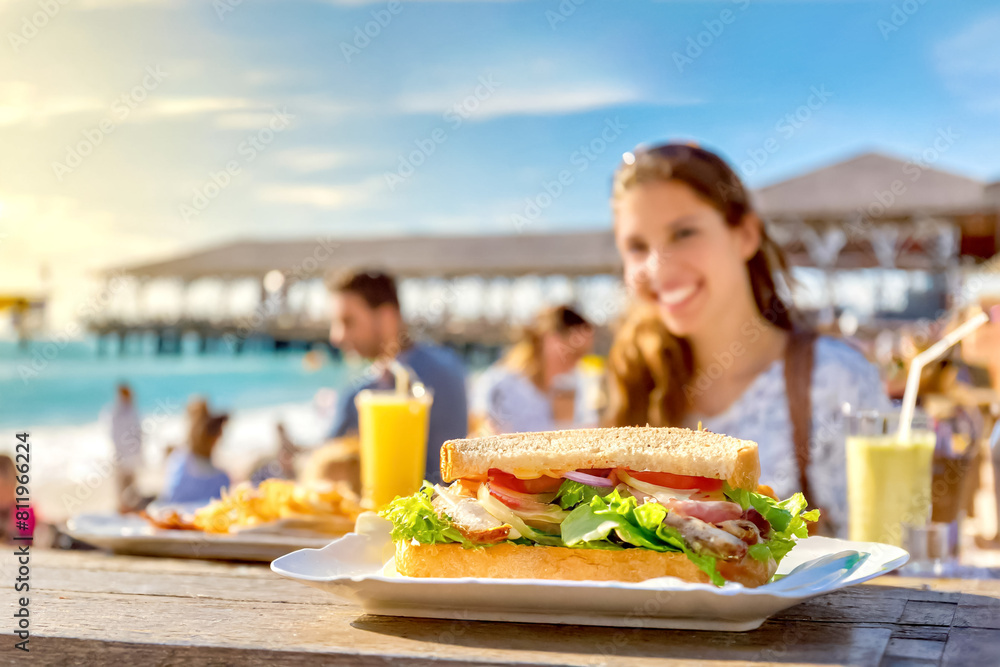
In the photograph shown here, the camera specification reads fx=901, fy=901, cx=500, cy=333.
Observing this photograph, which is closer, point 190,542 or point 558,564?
point 558,564

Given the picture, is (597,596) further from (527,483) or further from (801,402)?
(801,402)

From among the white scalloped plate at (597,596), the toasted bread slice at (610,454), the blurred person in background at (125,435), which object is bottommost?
the blurred person in background at (125,435)

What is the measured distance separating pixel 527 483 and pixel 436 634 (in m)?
0.23

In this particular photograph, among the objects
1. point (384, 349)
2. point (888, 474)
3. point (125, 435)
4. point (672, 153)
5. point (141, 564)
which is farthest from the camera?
point (125, 435)

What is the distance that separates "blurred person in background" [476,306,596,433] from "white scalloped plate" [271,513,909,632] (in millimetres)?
4478

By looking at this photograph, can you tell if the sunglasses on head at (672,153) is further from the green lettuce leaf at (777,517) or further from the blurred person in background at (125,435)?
the blurred person in background at (125,435)

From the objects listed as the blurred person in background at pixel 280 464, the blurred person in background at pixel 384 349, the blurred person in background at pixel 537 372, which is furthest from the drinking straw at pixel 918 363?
the blurred person in background at pixel 280 464

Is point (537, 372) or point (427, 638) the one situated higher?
point (537, 372)

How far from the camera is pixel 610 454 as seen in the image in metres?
1.07

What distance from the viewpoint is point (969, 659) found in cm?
89

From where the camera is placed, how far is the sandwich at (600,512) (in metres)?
0.99

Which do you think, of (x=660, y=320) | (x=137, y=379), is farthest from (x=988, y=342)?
(x=137, y=379)

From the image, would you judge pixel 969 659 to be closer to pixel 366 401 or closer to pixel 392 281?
pixel 366 401

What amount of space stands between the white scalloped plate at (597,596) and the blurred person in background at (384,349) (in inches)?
115
